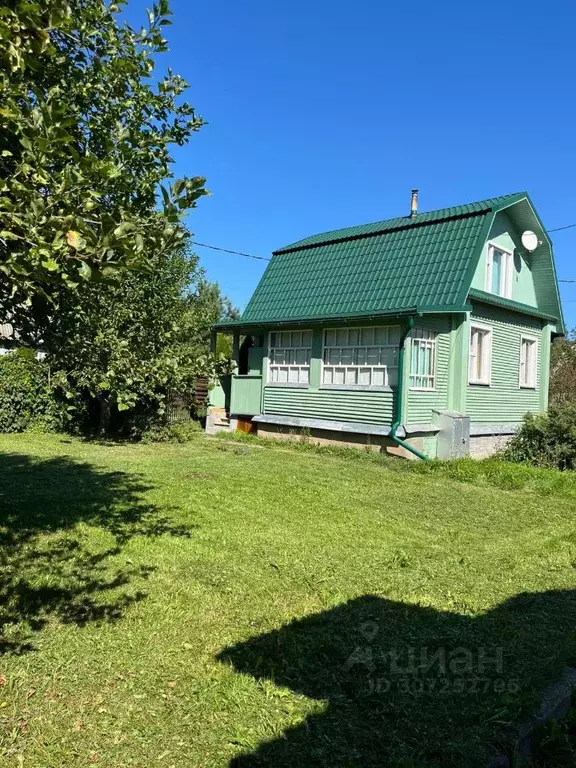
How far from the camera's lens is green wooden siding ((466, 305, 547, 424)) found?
15.1 m

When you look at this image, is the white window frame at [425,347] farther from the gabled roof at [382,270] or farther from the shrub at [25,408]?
the shrub at [25,408]

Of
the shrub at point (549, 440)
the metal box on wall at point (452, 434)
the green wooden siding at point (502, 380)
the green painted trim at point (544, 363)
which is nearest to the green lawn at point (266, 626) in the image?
the shrub at point (549, 440)

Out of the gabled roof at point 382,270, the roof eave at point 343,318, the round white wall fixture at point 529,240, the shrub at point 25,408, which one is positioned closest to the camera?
the roof eave at point 343,318

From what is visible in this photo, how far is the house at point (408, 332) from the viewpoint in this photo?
44.8 ft

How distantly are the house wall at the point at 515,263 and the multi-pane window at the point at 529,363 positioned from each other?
46.7 inches

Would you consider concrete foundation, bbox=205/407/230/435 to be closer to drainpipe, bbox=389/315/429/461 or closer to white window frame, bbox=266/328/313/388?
white window frame, bbox=266/328/313/388

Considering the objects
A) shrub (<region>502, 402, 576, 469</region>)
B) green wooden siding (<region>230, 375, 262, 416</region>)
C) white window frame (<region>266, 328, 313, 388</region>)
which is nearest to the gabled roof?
white window frame (<region>266, 328, 313, 388</region>)

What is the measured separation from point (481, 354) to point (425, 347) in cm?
257

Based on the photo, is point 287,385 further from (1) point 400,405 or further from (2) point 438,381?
(2) point 438,381

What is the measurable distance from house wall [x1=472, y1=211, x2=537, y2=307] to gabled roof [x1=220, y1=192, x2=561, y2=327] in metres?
0.74

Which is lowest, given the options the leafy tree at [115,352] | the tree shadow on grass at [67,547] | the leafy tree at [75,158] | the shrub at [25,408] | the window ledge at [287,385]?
the tree shadow on grass at [67,547]

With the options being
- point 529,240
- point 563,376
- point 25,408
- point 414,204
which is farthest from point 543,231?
point 25,408

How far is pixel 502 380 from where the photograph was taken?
53.3ft

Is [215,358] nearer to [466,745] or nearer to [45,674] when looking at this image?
[45,674]
